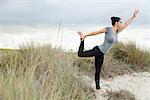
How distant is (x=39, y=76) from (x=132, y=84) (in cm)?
281

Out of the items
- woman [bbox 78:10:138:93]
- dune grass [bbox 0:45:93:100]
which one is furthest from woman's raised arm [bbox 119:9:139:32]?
dune grass [bbox 0:45:93:100]

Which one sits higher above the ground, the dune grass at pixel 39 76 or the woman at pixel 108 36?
the woman at pixel 108 36

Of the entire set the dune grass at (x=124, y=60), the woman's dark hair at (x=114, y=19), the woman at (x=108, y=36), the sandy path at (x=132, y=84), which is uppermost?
the woman's dark hair at (x=114, y=19)

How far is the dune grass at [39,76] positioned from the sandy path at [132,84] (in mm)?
703

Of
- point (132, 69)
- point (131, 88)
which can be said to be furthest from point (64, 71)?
point (132, 69)

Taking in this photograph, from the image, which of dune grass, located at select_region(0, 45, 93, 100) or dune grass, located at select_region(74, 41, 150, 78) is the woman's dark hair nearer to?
dune grass, located at select_region(0, 45, 93, 100)

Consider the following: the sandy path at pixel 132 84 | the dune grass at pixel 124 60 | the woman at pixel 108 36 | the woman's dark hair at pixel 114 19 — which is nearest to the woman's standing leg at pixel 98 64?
the woman at pixel 108 36

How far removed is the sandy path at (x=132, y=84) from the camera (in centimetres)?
1007

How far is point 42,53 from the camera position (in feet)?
33.3

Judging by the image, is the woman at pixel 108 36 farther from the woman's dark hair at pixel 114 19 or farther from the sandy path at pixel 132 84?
the sandy path at pixel 132 84

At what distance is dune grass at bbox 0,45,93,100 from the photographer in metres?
6.18

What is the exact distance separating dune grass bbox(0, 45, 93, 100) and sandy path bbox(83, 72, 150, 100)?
70cm

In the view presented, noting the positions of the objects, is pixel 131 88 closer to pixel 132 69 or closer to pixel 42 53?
pixel 132 69

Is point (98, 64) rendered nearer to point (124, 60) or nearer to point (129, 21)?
point (129, 21)
